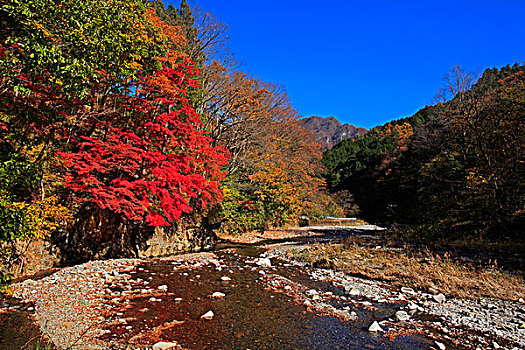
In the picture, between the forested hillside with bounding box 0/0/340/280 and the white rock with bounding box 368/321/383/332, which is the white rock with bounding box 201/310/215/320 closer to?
the white rock with bounding box 368/321/383/332

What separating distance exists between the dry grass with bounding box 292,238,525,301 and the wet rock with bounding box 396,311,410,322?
1684mm

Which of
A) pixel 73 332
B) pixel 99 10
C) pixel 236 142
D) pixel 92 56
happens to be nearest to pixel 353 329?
pixel 73 332

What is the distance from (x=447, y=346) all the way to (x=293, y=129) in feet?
72.6

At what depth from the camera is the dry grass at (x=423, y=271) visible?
18.8 feet

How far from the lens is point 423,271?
22.9 ft

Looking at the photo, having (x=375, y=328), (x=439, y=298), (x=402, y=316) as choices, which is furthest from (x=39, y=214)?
(x=439, y=298)

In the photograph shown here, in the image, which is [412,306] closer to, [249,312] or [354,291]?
[354,291]

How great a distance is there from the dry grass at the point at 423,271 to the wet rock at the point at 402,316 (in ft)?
5.52

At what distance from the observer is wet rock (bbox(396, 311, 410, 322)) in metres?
4.61

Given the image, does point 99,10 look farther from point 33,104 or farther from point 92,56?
point 33,104

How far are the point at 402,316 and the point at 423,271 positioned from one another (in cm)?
288

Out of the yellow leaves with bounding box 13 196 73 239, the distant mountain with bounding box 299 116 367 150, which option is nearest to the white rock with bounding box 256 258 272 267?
the yellow leaves with bounding box 13 196 73 239

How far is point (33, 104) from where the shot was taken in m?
5.74

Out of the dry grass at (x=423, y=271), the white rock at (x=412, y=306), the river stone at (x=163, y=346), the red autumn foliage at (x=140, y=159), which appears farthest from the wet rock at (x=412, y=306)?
the red autumn foliage at (x=140, y=159)
